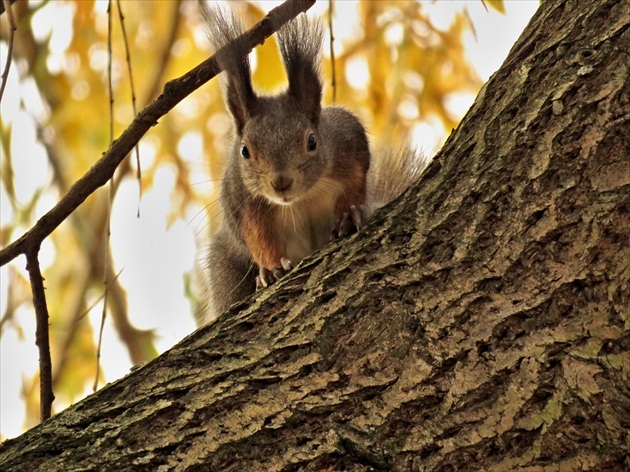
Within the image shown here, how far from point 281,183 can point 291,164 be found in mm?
94

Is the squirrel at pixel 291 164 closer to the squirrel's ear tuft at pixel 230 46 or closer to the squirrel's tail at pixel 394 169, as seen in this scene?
the squirrel's ear tuft at pixel 230 46

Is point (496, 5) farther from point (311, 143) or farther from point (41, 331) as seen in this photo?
point (41, 331)

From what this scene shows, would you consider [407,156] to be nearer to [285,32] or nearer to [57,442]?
[285,32]

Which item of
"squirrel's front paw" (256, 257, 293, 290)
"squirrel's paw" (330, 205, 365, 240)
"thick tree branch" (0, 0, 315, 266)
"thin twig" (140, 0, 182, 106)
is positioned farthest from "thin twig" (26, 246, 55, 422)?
"thin twig" (140, 0, 182, 106)

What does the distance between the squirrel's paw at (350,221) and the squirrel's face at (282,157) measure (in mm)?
182

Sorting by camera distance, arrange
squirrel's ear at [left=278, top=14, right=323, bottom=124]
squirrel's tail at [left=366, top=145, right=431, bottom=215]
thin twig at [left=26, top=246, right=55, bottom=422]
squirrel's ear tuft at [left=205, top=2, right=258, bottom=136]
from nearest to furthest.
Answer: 1. thin twig at [left=26, top=246, right=55, bottom=422]
2. squirrel's ear tuft at [left=205, top=2, right=258, bottom=136]
3. squirrel's ear at [left=278, top=14, right=323, bottom=124]
4. squirrel's tail at [left=366, top=145, right=431, bottom=215]

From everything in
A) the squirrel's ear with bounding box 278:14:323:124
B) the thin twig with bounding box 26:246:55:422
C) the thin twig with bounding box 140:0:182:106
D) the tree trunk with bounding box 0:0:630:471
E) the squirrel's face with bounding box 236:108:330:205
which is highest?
the thin twig with bounding box 140:0:182:106

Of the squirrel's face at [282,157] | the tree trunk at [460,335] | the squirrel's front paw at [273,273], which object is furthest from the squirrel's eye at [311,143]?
the tree trunk at [460,335]

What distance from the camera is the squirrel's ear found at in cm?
234

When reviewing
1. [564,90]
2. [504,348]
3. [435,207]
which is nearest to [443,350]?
[504,348]

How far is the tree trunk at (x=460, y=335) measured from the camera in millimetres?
1401

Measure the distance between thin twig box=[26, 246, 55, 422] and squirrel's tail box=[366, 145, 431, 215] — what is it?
121cm

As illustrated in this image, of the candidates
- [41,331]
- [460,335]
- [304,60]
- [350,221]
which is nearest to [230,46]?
[304,60]

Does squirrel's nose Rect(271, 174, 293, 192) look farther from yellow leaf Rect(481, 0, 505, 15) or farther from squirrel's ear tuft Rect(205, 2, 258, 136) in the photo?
yellow leaf Rect(481, 0, 505, 15)
